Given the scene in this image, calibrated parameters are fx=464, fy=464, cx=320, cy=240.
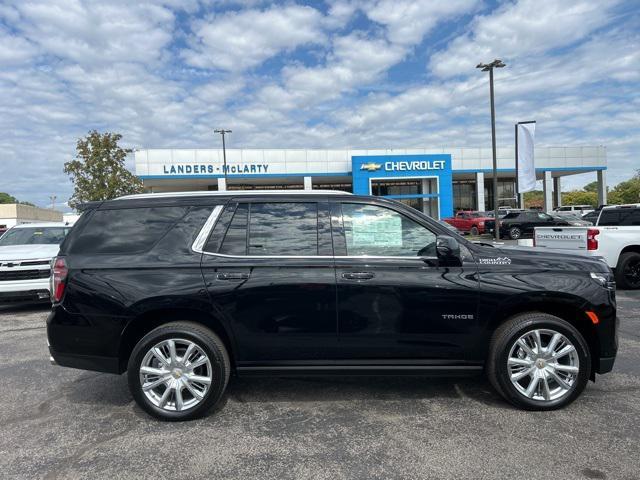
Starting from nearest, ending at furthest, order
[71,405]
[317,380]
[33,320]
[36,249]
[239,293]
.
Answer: [239,293] < [71,405] < [317,380] < [33,320] < [36,249]

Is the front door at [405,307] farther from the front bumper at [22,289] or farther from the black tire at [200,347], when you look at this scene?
the front bumper at [22,289]

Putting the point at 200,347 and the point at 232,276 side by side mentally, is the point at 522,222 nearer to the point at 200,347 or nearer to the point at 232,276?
the point at 232,276

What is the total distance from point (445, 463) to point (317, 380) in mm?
1846

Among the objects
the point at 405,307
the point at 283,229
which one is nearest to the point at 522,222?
the point at 405,307

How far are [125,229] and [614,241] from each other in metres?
9.11

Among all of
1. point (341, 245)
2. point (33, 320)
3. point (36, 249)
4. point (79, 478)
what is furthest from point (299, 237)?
point (36, 249)

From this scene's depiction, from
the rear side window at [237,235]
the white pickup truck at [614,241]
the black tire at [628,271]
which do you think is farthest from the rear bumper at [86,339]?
the black tire at [628,271]

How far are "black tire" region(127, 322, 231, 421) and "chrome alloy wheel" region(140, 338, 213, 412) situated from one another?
0.03 m

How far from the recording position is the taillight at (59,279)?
12.6 feet

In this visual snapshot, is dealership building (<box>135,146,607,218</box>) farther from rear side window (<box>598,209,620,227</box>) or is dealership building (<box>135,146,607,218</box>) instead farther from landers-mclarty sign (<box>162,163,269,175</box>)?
rear side window (<box>598,209,620,227</box>)

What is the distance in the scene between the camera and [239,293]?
3746 mm

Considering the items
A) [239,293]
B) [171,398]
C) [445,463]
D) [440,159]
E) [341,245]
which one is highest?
[440,159]

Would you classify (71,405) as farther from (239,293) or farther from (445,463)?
(445,463)

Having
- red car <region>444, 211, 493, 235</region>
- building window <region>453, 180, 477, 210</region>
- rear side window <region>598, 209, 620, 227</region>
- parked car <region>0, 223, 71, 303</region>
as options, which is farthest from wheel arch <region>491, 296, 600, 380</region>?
building window <region>453, 180, 477, 210</region>
